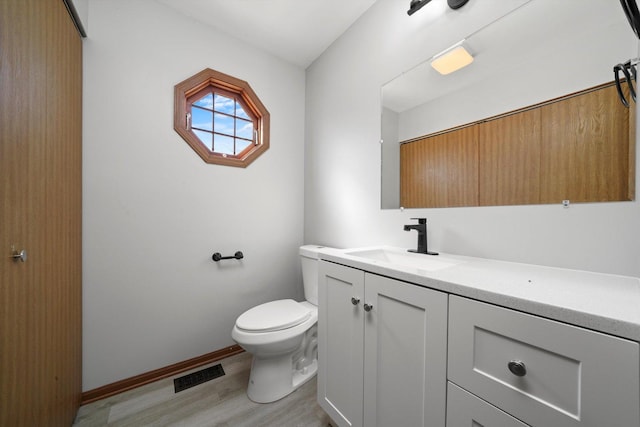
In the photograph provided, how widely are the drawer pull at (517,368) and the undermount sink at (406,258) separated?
451 mm

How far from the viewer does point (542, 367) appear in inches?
19.9

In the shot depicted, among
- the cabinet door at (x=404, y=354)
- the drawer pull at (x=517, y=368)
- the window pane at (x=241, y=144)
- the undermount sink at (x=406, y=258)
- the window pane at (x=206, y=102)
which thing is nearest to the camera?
the drawer pull at (x=517, y=368)

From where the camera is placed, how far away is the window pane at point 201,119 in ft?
5.61

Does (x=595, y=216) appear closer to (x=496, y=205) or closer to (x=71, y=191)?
(x=496, y=205)

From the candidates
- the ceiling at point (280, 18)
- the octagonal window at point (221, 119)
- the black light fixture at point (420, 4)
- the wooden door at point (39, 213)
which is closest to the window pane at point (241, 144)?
the octagonal window at point (221, 119)

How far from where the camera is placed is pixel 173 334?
5.19ft

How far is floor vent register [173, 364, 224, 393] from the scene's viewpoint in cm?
147

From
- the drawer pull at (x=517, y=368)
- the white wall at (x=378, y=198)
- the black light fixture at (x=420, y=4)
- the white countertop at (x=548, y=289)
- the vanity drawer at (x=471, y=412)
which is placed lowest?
the vanity drawer at (x=471, y=412)

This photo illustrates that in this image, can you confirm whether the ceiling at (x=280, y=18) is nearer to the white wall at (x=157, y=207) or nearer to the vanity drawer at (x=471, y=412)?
the white wall at (x=157, y=207)

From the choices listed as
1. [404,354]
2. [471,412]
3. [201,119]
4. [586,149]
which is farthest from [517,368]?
[201,119]

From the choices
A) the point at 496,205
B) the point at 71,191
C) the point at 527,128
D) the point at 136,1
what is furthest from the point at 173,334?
the point at 527,128

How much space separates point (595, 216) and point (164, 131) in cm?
219

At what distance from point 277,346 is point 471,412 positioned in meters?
0.96

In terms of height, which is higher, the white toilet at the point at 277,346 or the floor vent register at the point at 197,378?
the white toilet at the point at 277,346
